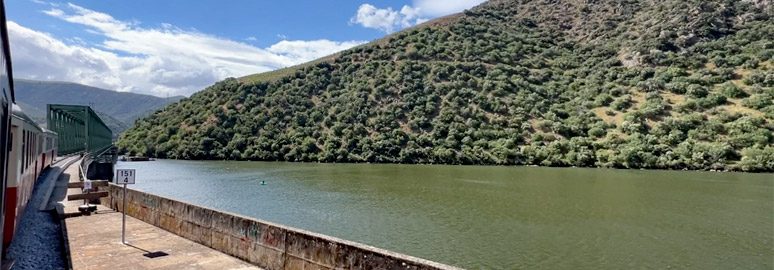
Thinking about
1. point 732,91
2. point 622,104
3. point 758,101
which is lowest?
point 758,101

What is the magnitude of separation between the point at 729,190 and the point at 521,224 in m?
24.9

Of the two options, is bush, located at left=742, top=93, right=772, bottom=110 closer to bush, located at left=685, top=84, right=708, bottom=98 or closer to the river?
bush, located at left=685, top=84, right=708, bottom=98

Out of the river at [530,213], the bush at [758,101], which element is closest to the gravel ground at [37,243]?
the river at [530,213]

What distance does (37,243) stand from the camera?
36.2 feet

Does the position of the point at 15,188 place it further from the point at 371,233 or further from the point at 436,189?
the point at 436,189

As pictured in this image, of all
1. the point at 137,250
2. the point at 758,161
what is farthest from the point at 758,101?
the point at 137,250

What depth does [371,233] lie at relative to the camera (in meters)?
23.1

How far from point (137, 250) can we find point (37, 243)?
284 cm

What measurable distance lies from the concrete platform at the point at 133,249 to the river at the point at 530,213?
418 inches

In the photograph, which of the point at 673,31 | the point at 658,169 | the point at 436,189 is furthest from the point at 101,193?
the point at 673,31

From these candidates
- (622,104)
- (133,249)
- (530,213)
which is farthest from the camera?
(622,104)

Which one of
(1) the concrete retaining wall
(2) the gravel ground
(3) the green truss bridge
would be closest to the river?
(3) the green truss bridge

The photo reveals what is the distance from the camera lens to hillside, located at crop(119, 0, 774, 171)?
62.4 meters

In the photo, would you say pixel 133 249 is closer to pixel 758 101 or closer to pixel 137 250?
pixel 137 250
